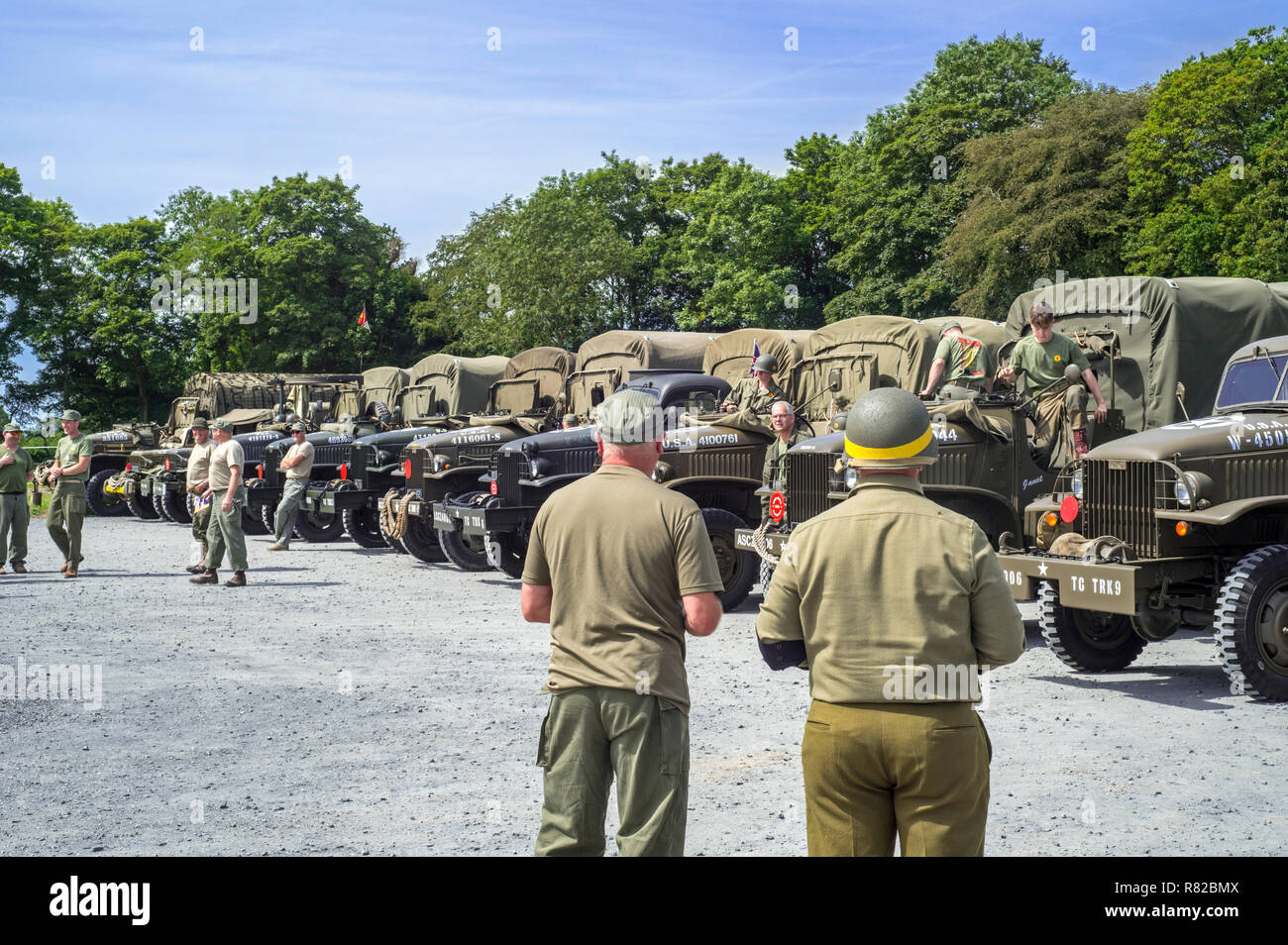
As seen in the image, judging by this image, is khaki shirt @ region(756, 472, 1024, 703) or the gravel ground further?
the gravel ground

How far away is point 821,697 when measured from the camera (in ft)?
11.0

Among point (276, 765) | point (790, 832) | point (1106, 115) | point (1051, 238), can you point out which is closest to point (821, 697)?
point (790, 832)

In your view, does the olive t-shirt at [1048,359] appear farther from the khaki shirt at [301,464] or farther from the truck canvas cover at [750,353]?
the khaki shirt at [301,464]

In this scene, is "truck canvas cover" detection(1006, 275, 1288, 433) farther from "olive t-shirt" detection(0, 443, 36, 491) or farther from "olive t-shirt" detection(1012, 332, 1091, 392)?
"olive t-shirt" detection(0, 443, 36, 491)

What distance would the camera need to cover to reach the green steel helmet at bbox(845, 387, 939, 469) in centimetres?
337

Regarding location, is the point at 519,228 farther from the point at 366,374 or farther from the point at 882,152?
the point at 366,374

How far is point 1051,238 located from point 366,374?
1855cm

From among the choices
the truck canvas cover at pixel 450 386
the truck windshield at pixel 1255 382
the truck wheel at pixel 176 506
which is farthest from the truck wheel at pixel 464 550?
the truck wheel at pixel 176 506

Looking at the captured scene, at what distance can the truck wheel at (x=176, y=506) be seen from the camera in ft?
79.8

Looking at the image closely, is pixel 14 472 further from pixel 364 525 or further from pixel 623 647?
pixel 623 647

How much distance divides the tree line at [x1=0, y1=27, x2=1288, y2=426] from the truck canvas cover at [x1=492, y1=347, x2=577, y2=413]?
58.5ft

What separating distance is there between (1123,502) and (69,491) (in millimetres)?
11768

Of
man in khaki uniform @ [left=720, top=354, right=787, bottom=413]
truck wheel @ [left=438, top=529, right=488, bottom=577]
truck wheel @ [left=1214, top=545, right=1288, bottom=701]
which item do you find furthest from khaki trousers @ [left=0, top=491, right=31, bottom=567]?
truck wheel @ [left=1214, top=545, right=1288, bottom=701]

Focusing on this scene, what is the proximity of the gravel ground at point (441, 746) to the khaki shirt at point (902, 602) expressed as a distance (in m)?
2.01
